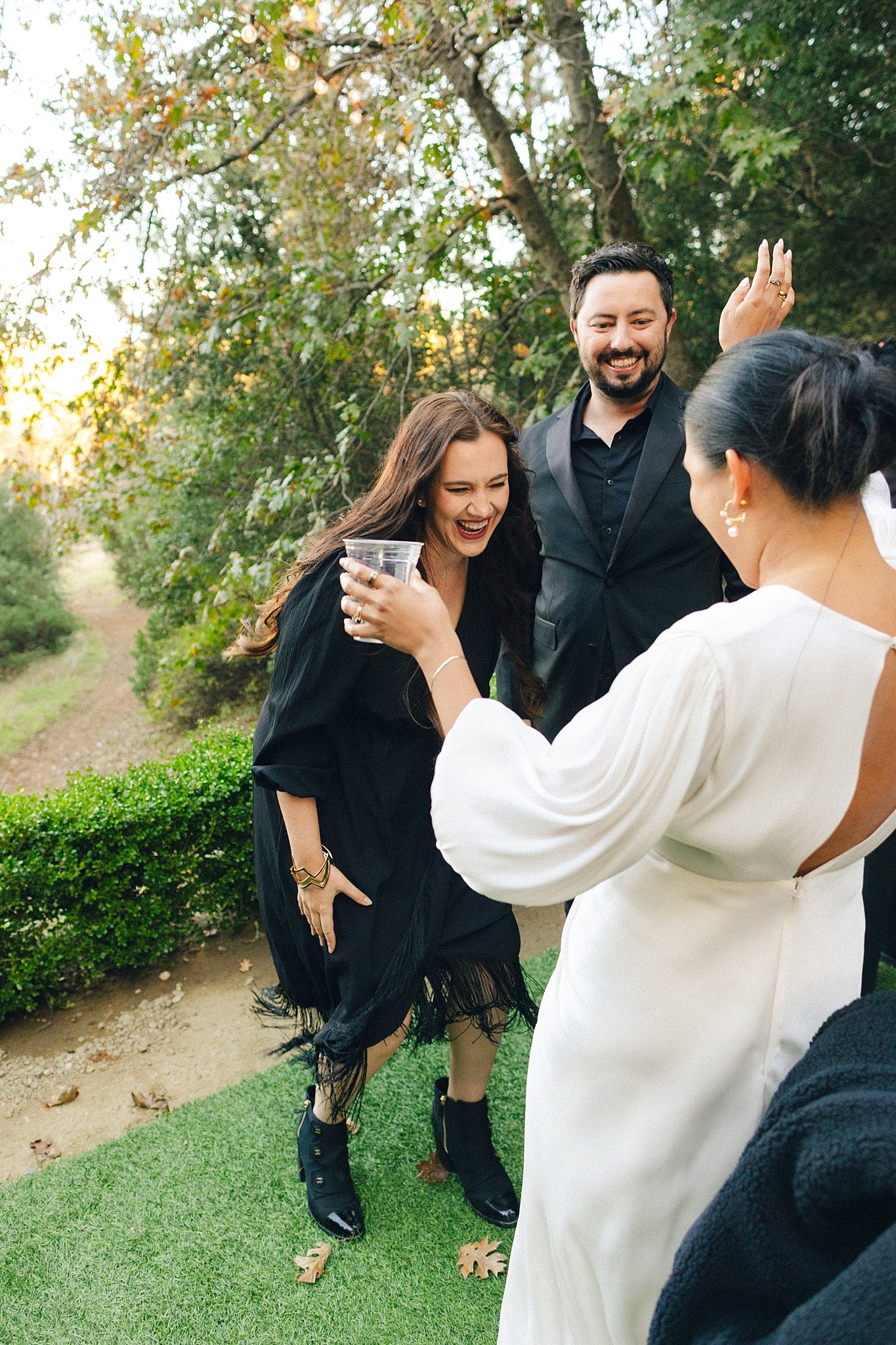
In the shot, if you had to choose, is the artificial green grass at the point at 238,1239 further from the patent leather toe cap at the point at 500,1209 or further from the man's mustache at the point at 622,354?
the man's mustache at the point at 622,354

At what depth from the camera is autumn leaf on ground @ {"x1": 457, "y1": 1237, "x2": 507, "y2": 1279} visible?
8.45ft

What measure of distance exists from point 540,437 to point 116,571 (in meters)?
14.3

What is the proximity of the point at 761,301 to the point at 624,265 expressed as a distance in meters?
0.89

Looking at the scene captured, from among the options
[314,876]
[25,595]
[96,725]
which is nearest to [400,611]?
[314,876]

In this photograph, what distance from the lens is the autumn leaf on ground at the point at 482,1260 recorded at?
2574mm

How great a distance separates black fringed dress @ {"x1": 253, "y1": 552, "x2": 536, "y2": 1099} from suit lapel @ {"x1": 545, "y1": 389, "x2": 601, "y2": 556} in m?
0.58

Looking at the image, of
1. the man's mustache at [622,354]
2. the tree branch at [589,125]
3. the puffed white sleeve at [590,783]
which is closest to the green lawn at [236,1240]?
the puffed white sleeve at [590,783]

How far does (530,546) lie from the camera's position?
2906 millimetres

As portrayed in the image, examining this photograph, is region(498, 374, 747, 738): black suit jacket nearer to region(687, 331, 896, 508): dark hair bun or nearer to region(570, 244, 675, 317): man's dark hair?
region(570, 244, 675, 317): man's dark hair

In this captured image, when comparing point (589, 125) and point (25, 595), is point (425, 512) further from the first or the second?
point (25, 595)

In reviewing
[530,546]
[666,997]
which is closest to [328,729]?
[530,546]

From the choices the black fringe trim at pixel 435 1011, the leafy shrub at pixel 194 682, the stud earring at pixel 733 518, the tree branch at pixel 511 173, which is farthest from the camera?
the leafy shrub at pixel 194 682

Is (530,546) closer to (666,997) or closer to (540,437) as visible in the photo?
(540,437)

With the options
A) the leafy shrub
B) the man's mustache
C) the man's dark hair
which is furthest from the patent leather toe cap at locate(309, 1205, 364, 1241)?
the leafy shrub
